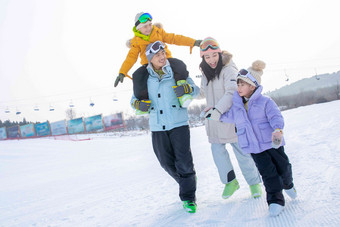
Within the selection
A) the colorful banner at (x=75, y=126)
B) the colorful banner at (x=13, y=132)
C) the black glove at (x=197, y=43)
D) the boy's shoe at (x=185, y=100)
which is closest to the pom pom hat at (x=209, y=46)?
the black glove at (x=197, y=43)

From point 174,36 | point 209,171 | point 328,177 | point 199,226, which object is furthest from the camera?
point 209,171

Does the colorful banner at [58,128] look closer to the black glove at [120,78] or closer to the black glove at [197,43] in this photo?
the black glove at [120,78]

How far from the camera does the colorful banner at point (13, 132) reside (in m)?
33.5

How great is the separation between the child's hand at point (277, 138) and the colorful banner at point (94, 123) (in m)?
33.0

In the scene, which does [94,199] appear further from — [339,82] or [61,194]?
[339,82]

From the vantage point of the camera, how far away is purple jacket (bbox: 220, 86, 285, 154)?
6.95ft

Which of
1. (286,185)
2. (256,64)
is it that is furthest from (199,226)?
(256,64)

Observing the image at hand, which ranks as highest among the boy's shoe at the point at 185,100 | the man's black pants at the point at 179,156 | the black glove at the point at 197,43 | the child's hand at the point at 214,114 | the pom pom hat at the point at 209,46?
the black glove at the point at 197,43

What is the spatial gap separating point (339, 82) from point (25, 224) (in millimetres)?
54429

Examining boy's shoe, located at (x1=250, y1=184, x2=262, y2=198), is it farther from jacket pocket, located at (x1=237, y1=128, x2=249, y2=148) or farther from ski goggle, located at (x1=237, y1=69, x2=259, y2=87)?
ski goggle, located at (x1=237, y1=69, x2=259, y2=87)

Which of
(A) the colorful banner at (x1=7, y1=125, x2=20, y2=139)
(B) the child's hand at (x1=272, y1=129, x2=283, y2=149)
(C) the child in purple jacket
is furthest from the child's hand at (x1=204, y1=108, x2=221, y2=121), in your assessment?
(A) the colorful banner at (x1=7, y1=125, x2=20, y2=139)

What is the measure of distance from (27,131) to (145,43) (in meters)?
35.4

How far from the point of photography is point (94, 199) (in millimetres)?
3648

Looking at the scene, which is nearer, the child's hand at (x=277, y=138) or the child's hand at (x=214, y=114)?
the child's hand at (x=277, y=138)
